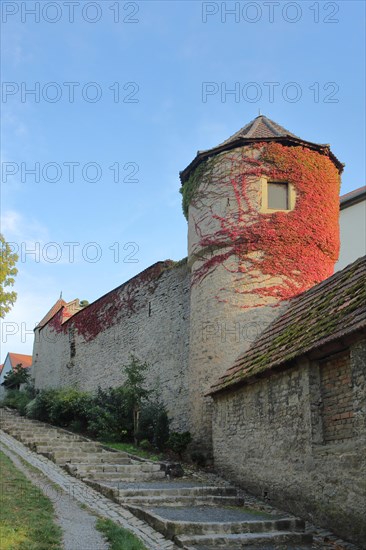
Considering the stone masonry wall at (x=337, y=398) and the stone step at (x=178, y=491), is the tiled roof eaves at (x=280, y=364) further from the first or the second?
the stone step at (x=178, y=491)

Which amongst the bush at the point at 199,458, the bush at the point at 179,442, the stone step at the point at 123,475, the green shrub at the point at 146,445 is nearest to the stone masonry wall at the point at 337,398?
the stone step at the point at 123,475

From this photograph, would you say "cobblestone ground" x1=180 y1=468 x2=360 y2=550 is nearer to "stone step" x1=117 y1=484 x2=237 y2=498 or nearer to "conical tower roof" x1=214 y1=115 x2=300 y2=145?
"stone step" x1=117 y1=484 x2=237 y2=498

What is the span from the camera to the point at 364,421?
7.38m

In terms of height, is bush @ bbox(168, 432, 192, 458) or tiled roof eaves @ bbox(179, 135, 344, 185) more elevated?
tiled roof eaves @ bbox(179, 135, 344, 185)

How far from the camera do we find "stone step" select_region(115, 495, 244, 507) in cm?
903

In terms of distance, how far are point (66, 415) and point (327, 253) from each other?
11071mm

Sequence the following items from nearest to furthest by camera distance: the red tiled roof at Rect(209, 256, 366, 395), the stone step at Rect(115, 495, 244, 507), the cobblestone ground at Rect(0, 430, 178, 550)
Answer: the cobblestone ground at Rect(0, 430, 178, 550)
the red tiled roof at Rect(209, 256, 366, 395)
the stone step at Rect(115, 495, 244, 507)

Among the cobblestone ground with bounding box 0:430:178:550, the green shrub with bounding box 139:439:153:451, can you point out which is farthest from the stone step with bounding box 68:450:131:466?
the green shrub with bounding box 139:439:153:451

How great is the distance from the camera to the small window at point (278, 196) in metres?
14.5

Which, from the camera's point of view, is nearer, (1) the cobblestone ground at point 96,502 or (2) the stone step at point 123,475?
(1) the cobblestone ground at point 96,502

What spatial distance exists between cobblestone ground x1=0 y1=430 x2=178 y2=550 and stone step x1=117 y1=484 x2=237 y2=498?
0.42 meters

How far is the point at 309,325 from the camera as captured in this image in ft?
32.4

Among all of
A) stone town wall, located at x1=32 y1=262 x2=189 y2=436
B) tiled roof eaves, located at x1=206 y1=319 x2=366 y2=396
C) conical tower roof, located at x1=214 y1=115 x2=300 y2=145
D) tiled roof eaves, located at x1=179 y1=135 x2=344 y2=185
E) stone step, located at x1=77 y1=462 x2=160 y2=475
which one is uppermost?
conical tower roof, located at x1=214 y1=115 x2=300 y2=145

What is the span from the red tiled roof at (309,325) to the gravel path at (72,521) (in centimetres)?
378
